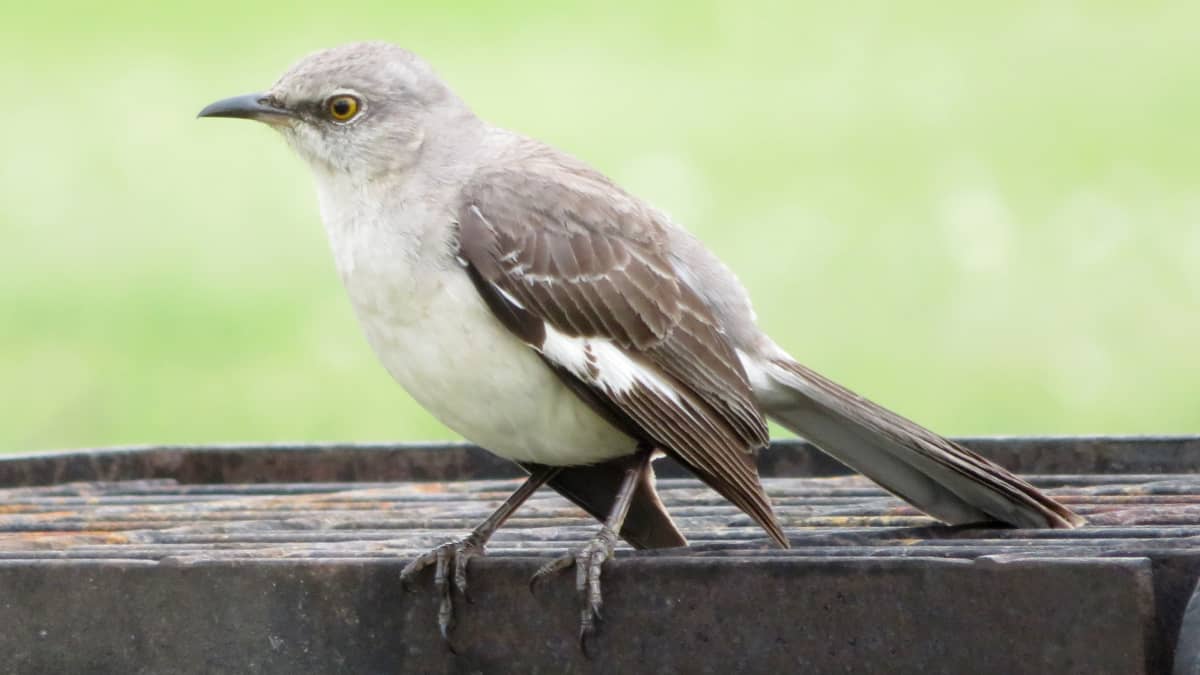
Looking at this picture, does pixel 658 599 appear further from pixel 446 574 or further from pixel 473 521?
pixel 473 521

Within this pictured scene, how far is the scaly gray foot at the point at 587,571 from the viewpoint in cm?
346

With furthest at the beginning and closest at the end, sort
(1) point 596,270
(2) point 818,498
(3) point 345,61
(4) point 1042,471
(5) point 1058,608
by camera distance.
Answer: (4) point 1042,471 → (2) point 818,498 → (3) point 345,61 → (1) point 596,270 → (5) point 1058,608

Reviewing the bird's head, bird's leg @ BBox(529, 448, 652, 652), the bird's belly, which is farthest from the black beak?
bird's leg @ BBox(529, 448, 652, 652)

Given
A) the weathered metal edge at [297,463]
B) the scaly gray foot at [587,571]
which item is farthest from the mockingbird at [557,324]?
the weathered metal edge at [297,463]

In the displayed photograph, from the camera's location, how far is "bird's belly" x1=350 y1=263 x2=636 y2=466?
13.7 ft

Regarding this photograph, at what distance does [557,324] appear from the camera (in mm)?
4312

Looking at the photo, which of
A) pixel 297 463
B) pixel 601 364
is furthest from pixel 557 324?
pixel 297 463

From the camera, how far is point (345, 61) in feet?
15.8

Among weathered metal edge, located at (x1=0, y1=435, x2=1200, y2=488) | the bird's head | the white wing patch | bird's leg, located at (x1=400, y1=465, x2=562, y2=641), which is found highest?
the bird's head

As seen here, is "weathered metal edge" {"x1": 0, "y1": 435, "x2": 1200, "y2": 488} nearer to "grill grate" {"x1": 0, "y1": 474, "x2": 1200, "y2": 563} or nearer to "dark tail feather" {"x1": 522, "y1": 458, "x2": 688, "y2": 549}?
"grill grate" {"x1": 0, "y1": 474, "x2": 1200, "y2": 563}

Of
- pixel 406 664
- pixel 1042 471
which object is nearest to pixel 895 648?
pixel 406 664

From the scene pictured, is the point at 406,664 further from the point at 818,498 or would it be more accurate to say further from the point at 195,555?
the point at 818,498

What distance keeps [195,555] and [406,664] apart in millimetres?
510

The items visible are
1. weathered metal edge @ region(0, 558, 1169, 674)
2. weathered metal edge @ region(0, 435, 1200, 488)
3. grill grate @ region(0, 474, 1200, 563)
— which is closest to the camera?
weathered metal edge @ region(0, 558, 1169, 674)
